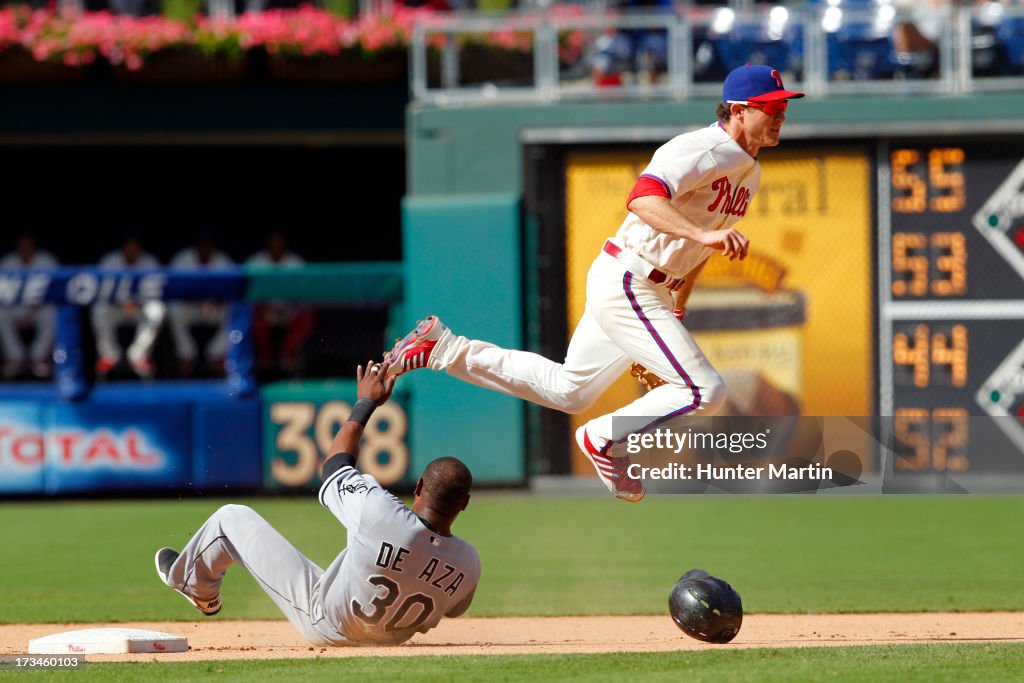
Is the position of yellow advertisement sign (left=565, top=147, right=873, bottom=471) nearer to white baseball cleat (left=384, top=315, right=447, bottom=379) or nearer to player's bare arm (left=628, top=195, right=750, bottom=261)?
white baseball cleat (left=384, top=315, right=447, bottom=379)

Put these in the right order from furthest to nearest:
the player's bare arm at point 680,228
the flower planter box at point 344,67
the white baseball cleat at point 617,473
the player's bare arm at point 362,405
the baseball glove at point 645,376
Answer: the flower planter box at point 344,67, the baseball glove at point 645,376, the white baseball cleat at point 617,473, the player's bare arm at point 362,405, the player's bare arm at point 680,228

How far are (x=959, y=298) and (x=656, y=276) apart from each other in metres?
7.29

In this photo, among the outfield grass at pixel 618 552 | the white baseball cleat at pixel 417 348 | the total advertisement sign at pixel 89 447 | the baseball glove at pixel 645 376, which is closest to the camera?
the white baseball cleat at pixel 417 348

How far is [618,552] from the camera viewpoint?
10.6m

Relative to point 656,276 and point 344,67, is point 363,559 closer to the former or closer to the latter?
point 656,276

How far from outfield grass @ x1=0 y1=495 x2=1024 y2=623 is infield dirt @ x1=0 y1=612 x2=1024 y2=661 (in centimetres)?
30

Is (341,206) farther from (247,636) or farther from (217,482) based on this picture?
(247,636)

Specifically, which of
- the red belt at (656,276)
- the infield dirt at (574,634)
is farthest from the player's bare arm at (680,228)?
the infield dirt at (574,634)

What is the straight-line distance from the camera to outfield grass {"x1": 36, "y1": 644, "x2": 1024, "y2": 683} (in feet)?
19.0

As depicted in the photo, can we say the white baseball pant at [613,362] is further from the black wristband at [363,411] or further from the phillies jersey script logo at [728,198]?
the black wristband at [363,411]

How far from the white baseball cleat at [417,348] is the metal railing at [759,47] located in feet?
22.4

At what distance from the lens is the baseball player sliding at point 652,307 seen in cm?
685

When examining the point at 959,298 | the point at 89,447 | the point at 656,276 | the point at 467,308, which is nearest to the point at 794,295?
the point at 959,298

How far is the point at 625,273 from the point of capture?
7.03 m
